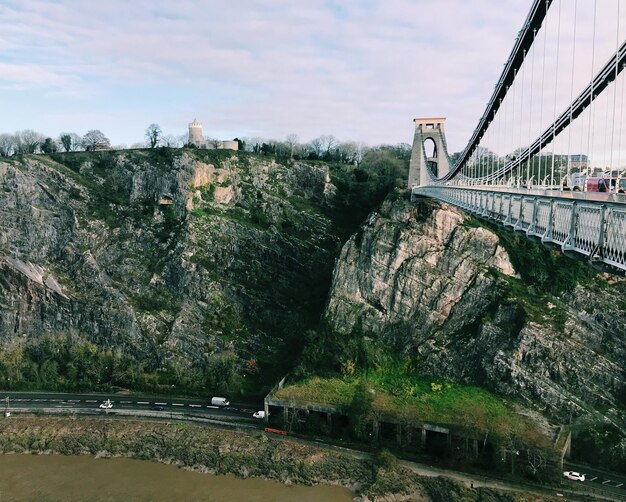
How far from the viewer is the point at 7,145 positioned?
5641 cm

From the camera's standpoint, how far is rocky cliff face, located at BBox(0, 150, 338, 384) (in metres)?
39.1

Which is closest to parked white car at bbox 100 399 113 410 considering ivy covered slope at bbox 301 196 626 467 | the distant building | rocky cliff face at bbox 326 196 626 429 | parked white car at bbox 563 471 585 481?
ivy covered slope at bbox 301 196 626 467

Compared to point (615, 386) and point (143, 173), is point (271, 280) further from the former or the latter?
point (615, 386)

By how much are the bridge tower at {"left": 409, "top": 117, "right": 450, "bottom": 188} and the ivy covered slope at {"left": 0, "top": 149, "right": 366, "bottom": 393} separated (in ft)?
29.1

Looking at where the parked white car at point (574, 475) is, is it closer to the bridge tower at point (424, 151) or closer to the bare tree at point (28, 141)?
the bridge tower at point (424, 151)

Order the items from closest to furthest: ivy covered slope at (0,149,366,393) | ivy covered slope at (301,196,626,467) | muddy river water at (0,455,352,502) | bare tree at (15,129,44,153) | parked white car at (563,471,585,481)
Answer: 1. muddy river water at (0,455,352,502)
2. parked white car at (563,471,585,481)
3. ivy covered slope at (301,196,626,467)
4. ivy covered slope at (0,149,366,393)
5. bare tree at (15,129,44,153)

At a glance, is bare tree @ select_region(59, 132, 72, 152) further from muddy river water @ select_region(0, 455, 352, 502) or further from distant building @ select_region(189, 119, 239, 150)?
muddy river water @ select_region(0, 455, 352, 502)

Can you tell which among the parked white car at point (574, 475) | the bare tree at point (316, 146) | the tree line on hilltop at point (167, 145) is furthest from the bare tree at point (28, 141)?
the parked white car at point (574, 475)

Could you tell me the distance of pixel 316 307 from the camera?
41.3 metres

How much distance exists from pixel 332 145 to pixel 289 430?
42.5 metres

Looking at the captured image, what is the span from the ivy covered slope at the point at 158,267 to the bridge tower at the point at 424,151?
8.88 metres

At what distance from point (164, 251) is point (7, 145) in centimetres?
2797

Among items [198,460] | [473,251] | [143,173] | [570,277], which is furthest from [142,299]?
[570,277]

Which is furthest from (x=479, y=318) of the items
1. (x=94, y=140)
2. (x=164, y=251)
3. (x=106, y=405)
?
(x=94, y=140)
